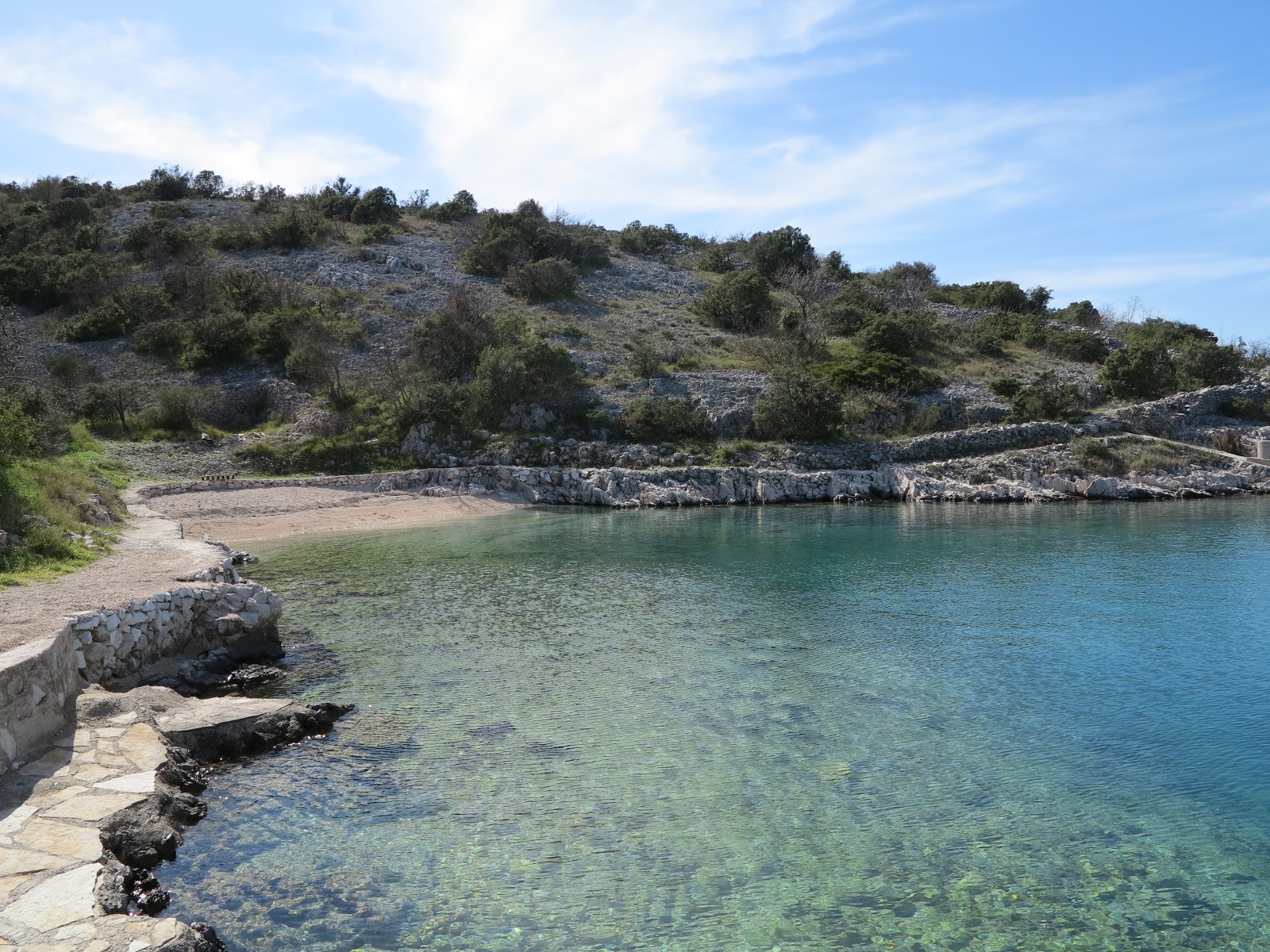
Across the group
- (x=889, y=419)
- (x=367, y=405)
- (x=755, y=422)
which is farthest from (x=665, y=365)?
(x=367, y=405)

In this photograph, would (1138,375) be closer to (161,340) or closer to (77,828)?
(77,828)

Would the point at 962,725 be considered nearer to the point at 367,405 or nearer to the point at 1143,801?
the point at 1143,801

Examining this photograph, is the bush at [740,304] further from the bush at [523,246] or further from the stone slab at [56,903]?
the stone slab at [56,903]

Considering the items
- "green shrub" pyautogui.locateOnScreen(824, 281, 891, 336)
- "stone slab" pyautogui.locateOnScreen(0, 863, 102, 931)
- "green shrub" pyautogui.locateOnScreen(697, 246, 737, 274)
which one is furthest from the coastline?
"green shrub" pyautogui.locateOnScreen(697, 246, 737, 274)

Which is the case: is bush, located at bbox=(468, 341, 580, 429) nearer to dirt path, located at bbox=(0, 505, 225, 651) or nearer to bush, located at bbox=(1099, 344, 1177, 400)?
dirt path, located at bbox=(0, 505, 225, 651)

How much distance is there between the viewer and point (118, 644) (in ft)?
41.3

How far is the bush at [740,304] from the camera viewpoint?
218 feet

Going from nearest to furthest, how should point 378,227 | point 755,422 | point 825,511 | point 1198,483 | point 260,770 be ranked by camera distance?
point 260,770 < point 825,511 < point 1198,483 < point 755,422 < point 378,227

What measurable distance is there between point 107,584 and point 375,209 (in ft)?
248

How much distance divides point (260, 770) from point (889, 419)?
45.2 metres

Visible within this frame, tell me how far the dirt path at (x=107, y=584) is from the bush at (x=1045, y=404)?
45.7 metres

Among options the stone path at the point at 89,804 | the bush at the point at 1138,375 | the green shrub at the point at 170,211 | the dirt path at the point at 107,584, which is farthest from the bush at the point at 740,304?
the stone path at the point at 89,804

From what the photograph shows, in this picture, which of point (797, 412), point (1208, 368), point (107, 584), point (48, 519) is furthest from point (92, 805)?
point (1208, 368)

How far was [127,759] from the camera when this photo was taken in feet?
31.1
